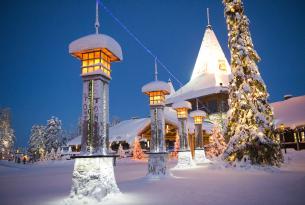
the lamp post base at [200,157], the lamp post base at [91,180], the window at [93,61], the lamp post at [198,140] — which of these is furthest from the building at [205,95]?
the lamp post base at [91,180]

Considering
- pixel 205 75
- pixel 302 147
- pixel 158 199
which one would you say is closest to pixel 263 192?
pixel 158 199

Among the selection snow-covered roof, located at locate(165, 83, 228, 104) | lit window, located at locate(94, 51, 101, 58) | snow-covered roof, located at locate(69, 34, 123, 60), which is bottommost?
lit window, located at locate(94, 51, 101, 58)

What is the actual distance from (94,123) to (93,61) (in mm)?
1884

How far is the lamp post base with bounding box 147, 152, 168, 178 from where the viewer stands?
1186 cm

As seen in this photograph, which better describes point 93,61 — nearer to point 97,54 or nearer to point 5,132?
point 97,54

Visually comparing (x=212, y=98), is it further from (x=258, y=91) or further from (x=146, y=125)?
(x=258, y=91)

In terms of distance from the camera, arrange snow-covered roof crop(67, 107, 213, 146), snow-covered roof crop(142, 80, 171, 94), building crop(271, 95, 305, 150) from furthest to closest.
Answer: snow-covered roof crop(67, 107, 213, 146), building crop(271, 95, 305, 150), snow-covered roof crop(142, 80, 171, 94)

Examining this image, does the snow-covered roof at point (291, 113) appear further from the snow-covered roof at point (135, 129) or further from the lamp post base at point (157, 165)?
the lamp post base at point (157, 165)

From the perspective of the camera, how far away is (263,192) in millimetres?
7207

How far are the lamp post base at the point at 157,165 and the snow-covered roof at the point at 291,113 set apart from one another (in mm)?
18421

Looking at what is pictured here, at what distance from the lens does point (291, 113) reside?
2806cm

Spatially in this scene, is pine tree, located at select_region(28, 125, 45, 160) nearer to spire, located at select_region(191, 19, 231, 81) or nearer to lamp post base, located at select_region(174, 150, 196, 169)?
spire, located at select_region(191, 19, 231, 81)

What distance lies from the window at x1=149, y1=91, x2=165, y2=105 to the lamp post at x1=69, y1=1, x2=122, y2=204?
507 centimetres

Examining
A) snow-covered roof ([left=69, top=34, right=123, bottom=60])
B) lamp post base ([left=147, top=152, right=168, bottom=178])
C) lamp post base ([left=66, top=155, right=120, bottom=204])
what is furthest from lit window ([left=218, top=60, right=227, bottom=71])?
lamp post base ([left=66, top=155, right=120, bottom=204])
